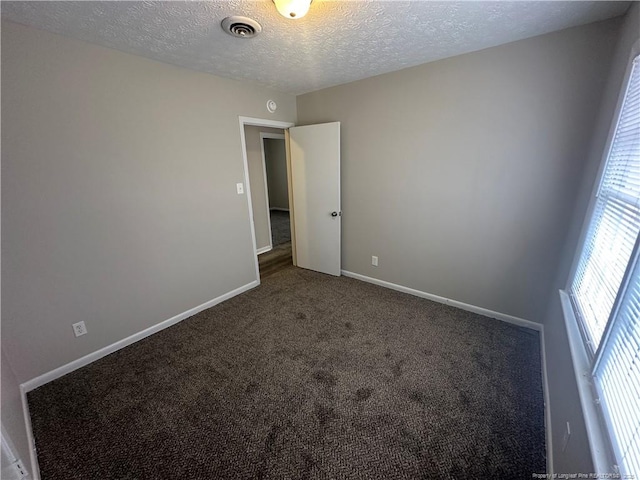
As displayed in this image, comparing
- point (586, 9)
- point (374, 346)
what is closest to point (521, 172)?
point (586, 9)

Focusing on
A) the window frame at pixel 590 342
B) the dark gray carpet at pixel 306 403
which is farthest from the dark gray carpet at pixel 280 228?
the window frame at pixel 590 342

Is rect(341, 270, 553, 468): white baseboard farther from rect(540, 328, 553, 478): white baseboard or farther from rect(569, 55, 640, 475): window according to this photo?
rect(569, 55, 640, 475): window

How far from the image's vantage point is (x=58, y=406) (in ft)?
5.54

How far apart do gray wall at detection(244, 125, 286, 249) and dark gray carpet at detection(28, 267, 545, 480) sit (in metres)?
2.16

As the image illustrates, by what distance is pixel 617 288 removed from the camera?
107 cm

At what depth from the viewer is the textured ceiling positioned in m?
1.45

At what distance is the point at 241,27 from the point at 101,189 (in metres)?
1.54

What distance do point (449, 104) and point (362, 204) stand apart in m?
1.30

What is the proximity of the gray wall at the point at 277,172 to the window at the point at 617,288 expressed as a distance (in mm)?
6579

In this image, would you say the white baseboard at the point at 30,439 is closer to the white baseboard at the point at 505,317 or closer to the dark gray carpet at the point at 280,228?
the white baseboard at the point at 505,317

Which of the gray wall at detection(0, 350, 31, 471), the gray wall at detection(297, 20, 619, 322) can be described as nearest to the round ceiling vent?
the gray wall at detection(297, 20, 619, 322)

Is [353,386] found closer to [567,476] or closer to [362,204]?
[567,476]

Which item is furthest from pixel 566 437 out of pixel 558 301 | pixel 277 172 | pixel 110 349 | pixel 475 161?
pixel 277 172

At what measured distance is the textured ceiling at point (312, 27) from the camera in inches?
57.1
